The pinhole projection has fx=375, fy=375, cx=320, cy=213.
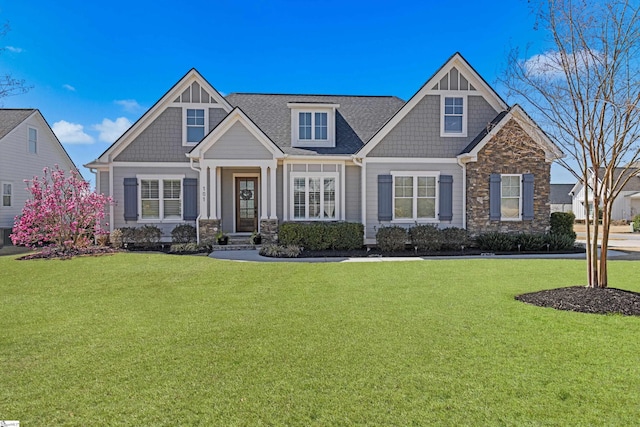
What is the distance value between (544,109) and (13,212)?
78.3ft

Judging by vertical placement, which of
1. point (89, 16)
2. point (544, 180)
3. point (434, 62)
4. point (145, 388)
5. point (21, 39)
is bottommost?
point (145, 388)

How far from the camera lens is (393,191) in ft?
47.4

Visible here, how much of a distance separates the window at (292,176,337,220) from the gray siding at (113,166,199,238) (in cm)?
421

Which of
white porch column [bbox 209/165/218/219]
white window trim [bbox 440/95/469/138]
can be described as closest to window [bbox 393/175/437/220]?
white window trim [bbox 440/95/469/138]

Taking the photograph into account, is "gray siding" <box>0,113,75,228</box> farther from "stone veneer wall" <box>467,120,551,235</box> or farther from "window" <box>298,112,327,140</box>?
"stone veneer wall" <box>467,120,551,235</box>

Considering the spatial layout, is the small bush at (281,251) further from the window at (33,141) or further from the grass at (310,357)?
the window at (33,141)

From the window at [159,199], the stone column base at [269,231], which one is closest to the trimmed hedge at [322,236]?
the stone column base at [269,231]

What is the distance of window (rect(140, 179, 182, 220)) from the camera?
15.2 m

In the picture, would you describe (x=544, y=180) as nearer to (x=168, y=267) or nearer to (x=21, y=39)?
(x=168, y=267)

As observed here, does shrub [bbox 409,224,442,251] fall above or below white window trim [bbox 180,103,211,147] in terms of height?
below

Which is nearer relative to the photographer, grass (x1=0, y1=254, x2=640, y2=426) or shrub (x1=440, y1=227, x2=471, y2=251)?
grass (x1=0, y1=254, x2=640, y2=426)

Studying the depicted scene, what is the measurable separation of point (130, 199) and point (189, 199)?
230cm

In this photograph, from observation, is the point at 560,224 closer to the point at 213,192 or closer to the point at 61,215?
the point at 213,192

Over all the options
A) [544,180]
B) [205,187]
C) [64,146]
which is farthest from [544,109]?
[64,146]
